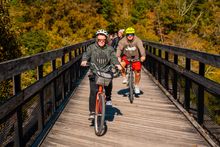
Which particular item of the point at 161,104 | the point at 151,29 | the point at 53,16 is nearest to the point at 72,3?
the point at 53,16

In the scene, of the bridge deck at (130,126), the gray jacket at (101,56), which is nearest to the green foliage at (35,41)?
the bridge deck at (130,126)

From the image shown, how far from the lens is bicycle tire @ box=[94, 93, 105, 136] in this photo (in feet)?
17.2

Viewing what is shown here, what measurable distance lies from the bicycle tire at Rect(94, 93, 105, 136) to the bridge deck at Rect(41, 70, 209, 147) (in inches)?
4.7

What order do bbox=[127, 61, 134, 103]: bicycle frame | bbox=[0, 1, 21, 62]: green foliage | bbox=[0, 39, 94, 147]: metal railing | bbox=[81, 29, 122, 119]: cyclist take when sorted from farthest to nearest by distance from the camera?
bbox=[0, 1, 21, 62]: green foliage < bbox=[127, 61, 134, 103]: bicycle frame < bbox=[81, 29, 122, 119]: cyclist < bbox=[0, 39, 94, 147]: metal railing

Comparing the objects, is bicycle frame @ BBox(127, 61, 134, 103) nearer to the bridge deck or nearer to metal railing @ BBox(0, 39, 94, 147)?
the bridge deck

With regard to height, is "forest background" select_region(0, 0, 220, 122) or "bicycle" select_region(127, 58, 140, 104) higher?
"forest background" select_region(0, 0, 220, 122)

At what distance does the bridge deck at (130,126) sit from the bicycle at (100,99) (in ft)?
0.49

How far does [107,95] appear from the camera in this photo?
5.96 m

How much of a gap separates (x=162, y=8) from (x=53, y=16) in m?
23.5

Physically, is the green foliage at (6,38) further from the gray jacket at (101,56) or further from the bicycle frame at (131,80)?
the gray jacket at (101,56)

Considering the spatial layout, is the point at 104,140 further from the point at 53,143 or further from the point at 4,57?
the point at 4,57

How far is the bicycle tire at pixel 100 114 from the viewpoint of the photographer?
5.25 meters

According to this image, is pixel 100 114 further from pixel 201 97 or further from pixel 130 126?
pixel 201 97

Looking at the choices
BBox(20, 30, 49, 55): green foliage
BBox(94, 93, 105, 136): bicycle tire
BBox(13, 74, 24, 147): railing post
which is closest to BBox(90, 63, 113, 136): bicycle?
BBox(94, 93, 105, 136): bicycle tire
